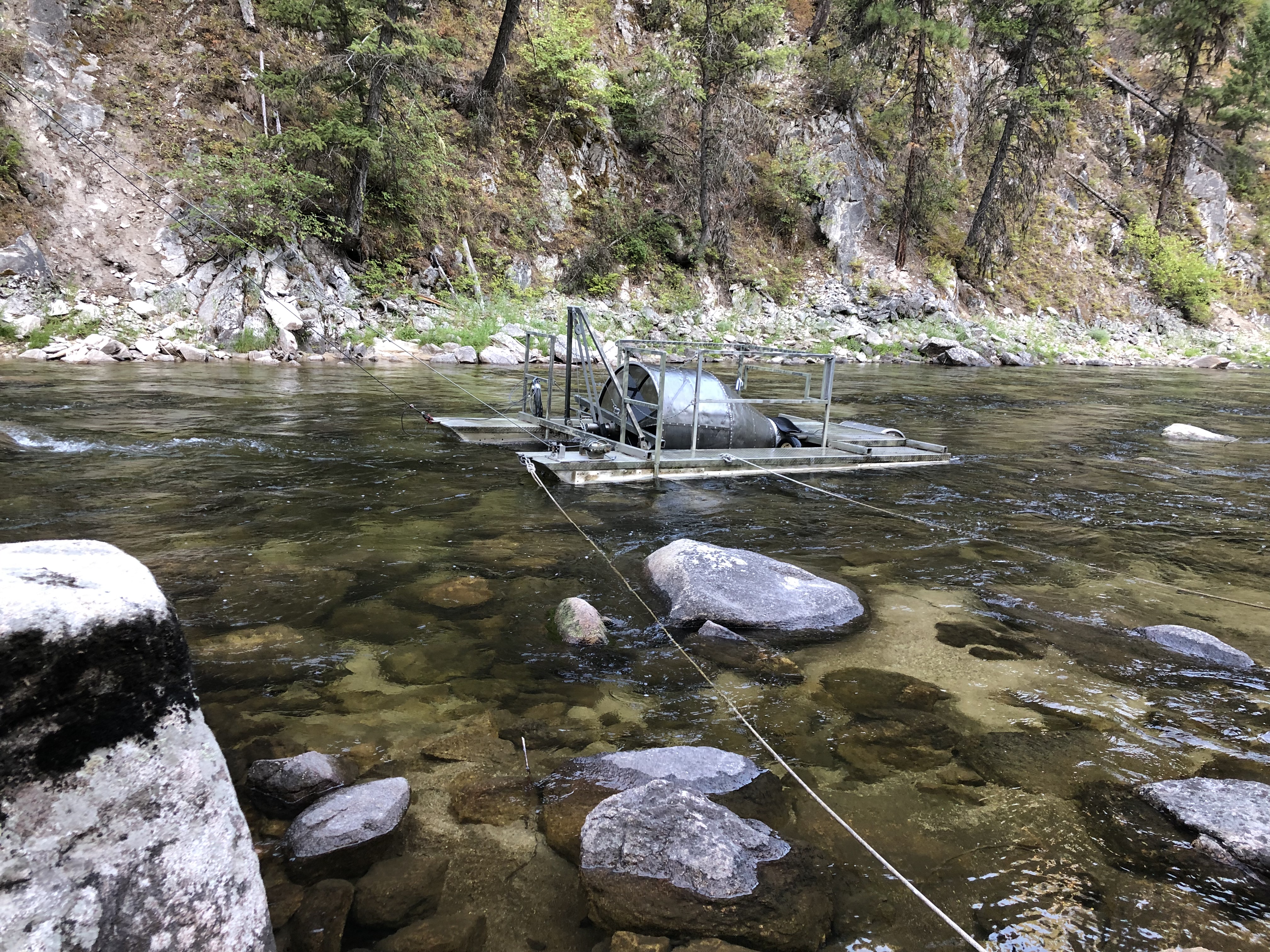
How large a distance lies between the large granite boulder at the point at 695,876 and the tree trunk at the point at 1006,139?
36.5 m

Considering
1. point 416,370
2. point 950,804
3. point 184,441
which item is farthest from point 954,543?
point 416,370

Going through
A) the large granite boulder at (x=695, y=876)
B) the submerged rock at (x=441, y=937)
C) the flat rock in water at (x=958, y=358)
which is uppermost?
the flat rock in water at (x=958, y=358)

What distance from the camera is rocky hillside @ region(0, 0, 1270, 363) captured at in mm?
18109

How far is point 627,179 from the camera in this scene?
95.0 ft

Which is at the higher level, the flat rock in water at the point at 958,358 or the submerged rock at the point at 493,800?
the flat rock in water at the point at 958,358

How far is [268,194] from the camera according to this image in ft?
62.8

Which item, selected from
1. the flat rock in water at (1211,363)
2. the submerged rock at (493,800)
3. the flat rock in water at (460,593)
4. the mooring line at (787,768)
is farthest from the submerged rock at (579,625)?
Result: the flat rock in water at (1211,363)

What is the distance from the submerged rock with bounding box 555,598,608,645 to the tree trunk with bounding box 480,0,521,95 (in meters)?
25.5

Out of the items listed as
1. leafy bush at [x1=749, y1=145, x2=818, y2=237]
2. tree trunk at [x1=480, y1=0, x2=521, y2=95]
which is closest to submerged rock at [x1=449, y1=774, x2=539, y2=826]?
tree trunk at [x1=480, y1=0, x2=521, y2=95]

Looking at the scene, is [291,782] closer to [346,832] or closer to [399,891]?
[346,832]

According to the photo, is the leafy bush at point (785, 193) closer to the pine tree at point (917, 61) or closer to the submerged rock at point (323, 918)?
the pine tree at point (917, 61)

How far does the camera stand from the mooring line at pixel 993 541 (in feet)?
18.5

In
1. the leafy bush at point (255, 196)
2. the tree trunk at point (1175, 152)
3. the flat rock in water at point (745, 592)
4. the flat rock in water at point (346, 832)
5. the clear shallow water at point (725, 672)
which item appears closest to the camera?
the flat rock in water at point (346, 832)

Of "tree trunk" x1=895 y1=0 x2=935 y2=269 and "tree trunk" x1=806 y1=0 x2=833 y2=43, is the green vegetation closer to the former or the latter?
"tree trunk" x1=895 y1=0 x2=935 y2=269
